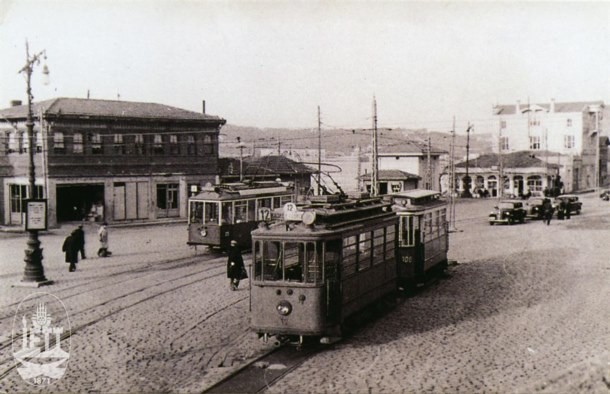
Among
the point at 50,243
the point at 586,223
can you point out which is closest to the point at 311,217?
the point at 50,243

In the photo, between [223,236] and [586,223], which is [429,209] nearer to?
[223,236]

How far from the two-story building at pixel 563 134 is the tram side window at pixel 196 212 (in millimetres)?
52363

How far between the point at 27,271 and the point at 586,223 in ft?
95.1

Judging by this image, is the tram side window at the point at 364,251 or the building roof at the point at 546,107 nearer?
the tram side window at the point at 364,251

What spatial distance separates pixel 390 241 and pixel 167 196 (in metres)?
25.9

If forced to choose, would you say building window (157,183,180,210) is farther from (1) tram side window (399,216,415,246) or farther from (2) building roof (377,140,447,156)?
(1) tram side window (399,216,415,246)

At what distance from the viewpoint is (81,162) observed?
35.2 metres

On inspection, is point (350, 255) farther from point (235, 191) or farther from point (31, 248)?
point (235, 191)

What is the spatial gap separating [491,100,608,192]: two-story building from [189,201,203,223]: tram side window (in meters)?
52.4

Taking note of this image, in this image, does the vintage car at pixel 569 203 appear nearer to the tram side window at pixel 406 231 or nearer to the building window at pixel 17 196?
the tram side window at pixel 406 231

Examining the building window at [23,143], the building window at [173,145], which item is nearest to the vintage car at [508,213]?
the building window at [173,145]

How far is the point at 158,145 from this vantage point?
38438 millimetres

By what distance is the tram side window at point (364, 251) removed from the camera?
13.1m

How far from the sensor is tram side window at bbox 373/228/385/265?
548 inches
